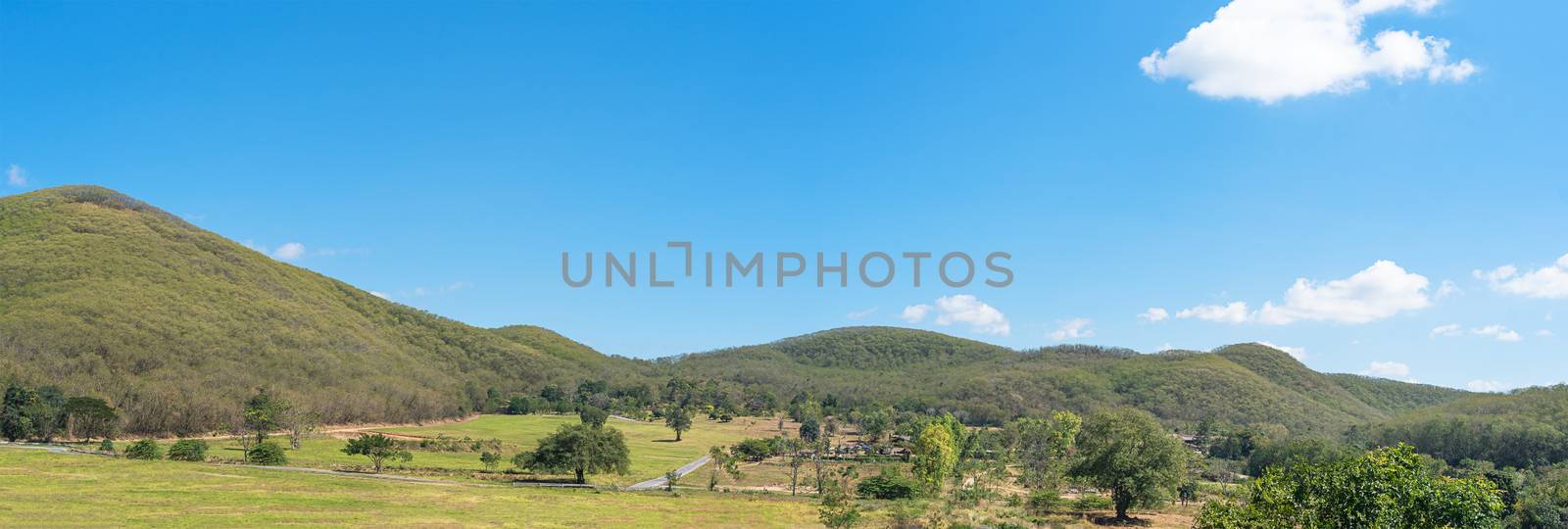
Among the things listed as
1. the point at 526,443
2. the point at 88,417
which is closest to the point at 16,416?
the point at 88,417

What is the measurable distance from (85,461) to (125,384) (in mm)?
48219

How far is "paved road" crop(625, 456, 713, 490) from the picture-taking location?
256ft

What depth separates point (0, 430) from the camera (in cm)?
7994

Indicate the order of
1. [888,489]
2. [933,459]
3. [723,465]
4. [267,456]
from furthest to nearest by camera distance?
1. [723,465]
2. [933,459]
3. [888,489]
4. [267,456]

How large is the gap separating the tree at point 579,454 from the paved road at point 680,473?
326cm

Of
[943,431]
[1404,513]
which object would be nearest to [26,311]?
[943,431]

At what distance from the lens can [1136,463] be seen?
216ft

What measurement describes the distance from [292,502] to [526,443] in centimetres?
7244

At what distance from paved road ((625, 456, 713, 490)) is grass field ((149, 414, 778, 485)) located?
4.74ft

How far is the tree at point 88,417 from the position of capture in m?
83.6

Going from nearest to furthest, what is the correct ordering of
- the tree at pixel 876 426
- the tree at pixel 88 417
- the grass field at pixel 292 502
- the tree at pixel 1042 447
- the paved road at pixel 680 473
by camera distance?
the grass field at pixel 292 502, the paved road at pixel 680 473, the tree at pixel 88 417, the tree at pixel 1042 447, the tree at pixel 876 426

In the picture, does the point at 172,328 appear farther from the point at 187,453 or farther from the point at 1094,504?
the point at 1094,504

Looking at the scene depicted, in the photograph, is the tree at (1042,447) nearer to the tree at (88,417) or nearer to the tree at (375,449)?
the tree at (375,449)

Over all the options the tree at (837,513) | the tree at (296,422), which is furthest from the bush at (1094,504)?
the tree at (296,422)
